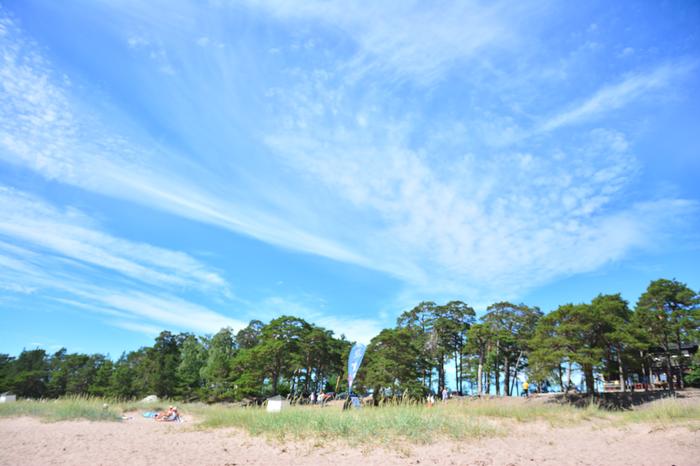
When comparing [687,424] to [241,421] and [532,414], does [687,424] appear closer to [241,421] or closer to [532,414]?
[532,414]

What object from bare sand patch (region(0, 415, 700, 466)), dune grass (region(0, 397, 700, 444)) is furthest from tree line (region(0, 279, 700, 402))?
bare sand patch (region(0, 415, 700, 466))

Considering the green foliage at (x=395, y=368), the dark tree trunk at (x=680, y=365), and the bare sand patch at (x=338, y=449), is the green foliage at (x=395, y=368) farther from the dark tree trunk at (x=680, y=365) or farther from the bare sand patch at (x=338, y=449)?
the bare sand patch at (x=338, y=449)

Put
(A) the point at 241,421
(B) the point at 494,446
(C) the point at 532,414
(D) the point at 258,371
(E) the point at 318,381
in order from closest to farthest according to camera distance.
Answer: (B) the point at 494,446, (A) the point at 241,421, (C) the point at 532,414, (D) the point at 258,371, (E) the point at 318,381

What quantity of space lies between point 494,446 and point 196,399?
40.0 metres

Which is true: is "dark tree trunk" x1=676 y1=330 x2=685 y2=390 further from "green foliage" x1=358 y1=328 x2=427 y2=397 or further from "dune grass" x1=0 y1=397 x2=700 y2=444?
"dune grass" x1=0 y1=397 x2=700 y2=444

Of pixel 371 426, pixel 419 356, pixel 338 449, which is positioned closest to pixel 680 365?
pixel 419 356

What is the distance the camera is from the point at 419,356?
32.9 metres

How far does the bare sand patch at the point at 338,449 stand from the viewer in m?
6.94

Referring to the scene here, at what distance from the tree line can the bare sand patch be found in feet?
51.8

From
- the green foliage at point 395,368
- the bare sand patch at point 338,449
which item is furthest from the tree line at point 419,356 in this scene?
the bare sand patch at point 338,449

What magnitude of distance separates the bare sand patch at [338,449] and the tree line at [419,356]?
51.8ft

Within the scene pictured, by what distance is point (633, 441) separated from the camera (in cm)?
898

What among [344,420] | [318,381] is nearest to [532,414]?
[344,420]

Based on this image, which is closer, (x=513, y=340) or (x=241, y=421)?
(x=241, y=421)
